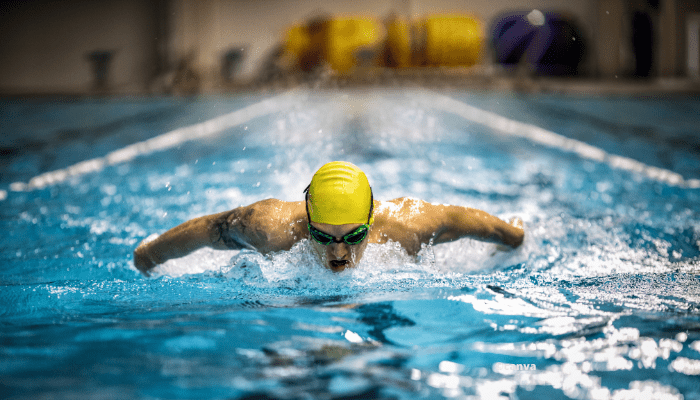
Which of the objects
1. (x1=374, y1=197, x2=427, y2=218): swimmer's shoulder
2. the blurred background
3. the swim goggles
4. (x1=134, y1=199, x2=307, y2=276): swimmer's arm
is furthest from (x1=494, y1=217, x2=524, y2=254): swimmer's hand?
the blurred background

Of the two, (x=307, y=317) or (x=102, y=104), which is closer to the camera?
(x=307, y=317)

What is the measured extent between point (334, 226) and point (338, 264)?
24 centimetres

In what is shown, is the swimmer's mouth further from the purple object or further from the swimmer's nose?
the purple object

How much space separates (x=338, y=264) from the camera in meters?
2.87

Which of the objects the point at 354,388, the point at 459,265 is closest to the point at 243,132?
the point at 459,265

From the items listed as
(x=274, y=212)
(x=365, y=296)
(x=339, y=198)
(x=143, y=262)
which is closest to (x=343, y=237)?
(x=339, y=198)

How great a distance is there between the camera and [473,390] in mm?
1987

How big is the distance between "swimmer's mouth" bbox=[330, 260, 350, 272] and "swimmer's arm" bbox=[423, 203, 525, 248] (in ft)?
1.75

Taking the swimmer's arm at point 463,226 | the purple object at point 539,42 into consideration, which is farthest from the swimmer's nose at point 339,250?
the purple object at point 539,42

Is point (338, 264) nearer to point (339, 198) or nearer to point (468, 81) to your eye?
point (339, 198)

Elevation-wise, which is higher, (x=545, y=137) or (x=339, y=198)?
(x=339, y=198)

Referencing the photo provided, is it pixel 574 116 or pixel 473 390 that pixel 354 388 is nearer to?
pixel 473 390

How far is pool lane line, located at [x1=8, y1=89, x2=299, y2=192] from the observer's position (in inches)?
243

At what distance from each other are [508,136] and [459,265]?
634 centimetres
